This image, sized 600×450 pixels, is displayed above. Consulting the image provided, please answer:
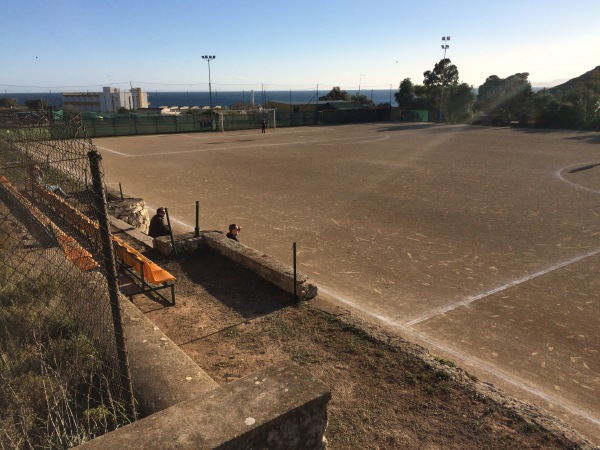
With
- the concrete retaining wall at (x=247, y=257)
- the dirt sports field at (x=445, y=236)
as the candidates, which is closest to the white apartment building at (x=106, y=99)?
the dirt sports field at (x=445, y=236)

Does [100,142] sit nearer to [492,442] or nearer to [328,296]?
[328,296]

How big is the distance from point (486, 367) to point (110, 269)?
4652mm

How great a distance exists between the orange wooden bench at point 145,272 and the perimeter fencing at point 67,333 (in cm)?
105

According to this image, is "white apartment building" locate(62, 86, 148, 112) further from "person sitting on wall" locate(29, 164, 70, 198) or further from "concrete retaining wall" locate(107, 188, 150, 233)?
"person sitting on wall" locate(29, 164, 70, 198)

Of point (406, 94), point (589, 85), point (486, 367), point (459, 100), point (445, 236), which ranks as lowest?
point (486, 367)

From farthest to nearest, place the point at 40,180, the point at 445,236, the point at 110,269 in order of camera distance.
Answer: the point at 445,236
the point at 40,180
the point at 110,269

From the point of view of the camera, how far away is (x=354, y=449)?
13.0ft

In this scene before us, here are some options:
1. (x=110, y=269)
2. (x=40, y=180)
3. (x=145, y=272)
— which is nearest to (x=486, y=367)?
(x=110, y=269)

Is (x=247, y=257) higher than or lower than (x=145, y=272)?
lower

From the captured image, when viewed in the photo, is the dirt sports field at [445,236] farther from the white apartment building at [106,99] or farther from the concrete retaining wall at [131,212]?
the white apartment building at [106,99]

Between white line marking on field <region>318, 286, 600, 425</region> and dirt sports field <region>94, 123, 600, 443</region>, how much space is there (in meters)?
0.02

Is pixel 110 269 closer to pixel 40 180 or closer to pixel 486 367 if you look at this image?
pixel 486 367

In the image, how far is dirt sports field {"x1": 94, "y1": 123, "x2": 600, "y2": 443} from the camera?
619 cm

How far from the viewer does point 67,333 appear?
16.2 ft
